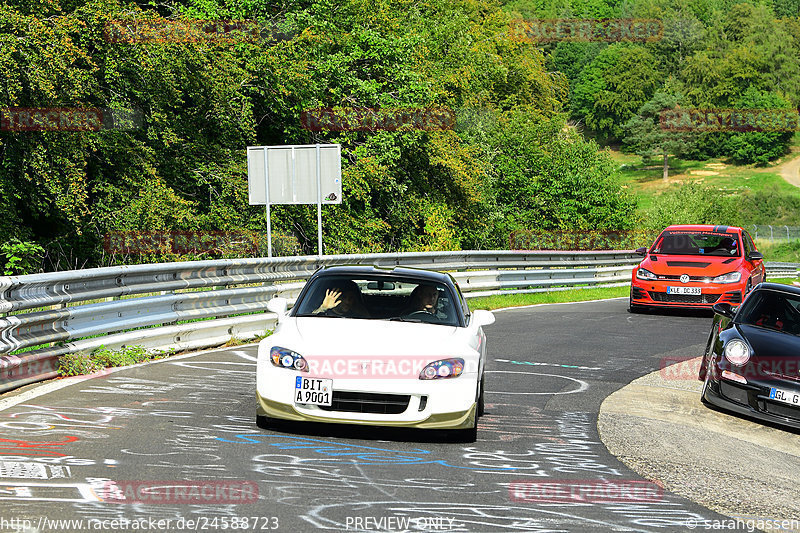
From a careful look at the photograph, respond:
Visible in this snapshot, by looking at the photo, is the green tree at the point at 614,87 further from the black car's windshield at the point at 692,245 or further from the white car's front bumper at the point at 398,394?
the white car's front bumper at the point at 398,394

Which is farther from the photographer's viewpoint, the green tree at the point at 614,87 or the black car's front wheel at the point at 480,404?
the green tree at the point at 614,87

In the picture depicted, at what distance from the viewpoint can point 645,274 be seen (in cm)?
1888

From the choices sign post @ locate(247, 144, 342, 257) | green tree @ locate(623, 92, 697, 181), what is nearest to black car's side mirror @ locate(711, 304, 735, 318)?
sign post @ locate(247, 144, 342, 257)

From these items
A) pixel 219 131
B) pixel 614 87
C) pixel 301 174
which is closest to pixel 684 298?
pixel 301 174

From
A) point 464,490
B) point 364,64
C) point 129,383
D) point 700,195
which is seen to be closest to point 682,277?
point 129,383

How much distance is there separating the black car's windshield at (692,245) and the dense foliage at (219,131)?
36.6 ft

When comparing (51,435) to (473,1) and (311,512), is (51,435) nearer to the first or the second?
(311,512)

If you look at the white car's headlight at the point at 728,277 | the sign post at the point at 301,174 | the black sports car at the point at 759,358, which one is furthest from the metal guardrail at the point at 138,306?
the black sports car at the point at 759,358

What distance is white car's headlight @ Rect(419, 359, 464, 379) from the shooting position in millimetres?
7113

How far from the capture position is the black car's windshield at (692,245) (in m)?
19.3

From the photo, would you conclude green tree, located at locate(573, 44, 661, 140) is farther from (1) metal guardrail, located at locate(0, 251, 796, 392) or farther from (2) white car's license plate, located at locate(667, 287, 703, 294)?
(1) metal guardrail, located at locate(0, 251, 796, 392)

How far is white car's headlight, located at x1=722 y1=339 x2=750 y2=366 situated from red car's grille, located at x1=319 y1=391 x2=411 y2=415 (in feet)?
11.2

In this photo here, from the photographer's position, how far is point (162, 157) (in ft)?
90.5

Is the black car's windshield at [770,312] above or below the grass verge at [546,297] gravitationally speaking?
above
